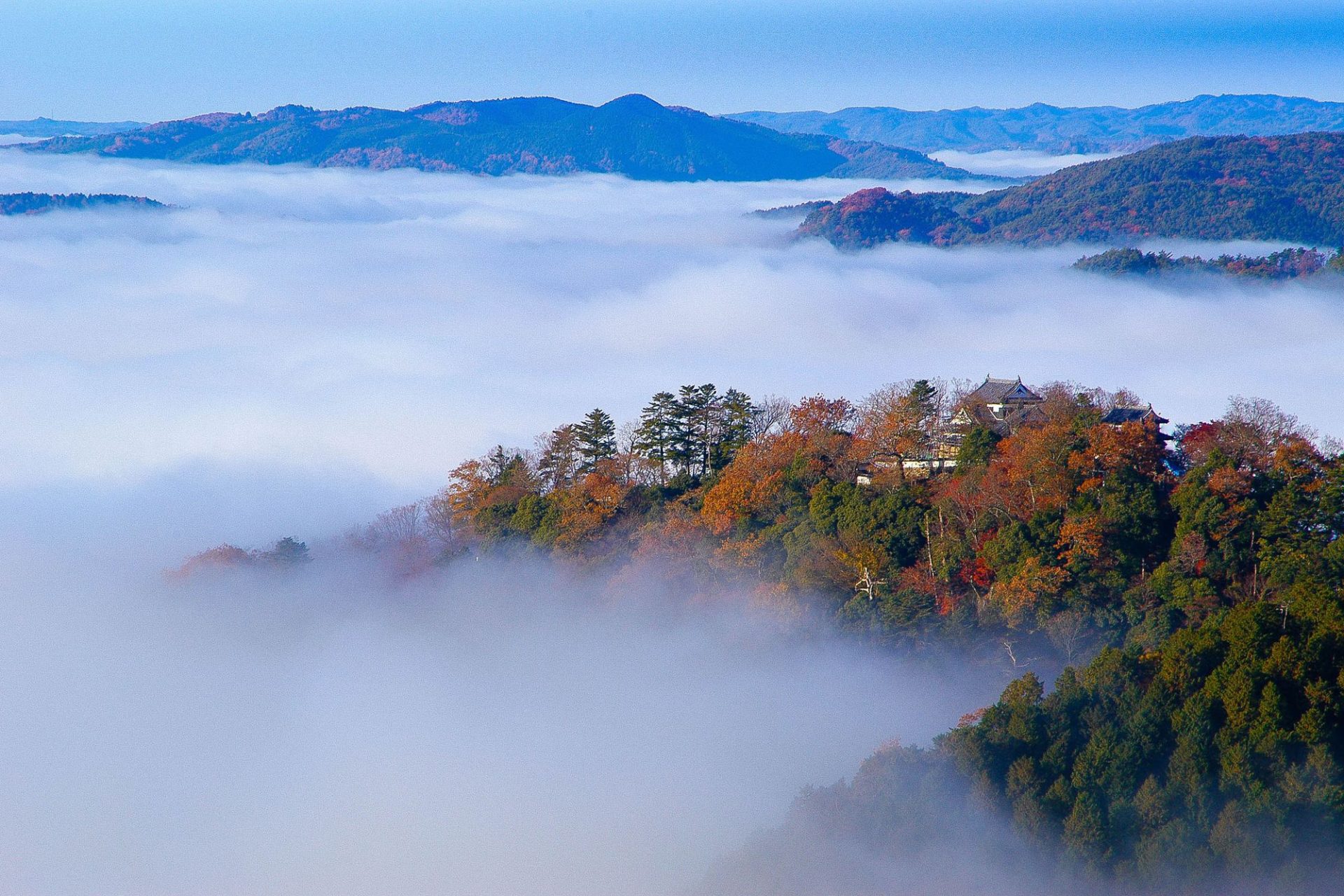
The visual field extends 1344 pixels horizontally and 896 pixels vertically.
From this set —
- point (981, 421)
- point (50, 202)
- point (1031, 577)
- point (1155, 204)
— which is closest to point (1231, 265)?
point (1155, 204)

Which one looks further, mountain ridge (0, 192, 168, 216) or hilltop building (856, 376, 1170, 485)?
mountain ridge (0, 192, 168, 216)

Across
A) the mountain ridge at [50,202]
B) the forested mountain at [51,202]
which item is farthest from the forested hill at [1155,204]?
the mountain ridge at [50,202]

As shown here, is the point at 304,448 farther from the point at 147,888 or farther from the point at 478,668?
the point at 147,888

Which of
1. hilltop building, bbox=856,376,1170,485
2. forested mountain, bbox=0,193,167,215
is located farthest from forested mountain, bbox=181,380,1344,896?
forested mountain, bbox=0,193,167,215

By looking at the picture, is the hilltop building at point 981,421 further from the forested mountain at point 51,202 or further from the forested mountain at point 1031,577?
the forested mountain at point 51,202

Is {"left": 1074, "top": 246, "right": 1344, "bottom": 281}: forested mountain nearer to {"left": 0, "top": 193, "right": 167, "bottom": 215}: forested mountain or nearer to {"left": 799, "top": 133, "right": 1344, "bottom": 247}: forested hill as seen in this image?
{"left": 799, "top": 133, "right": 1344, "bottom": 247}: forested hill

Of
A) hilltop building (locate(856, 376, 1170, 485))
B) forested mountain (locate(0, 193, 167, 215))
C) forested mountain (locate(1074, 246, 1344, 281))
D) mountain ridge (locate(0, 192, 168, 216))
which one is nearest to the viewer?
hilltop building (locate(856, 376, 1170, 485))

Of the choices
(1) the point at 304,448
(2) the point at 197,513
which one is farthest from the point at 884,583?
(1) the point at 304,448
